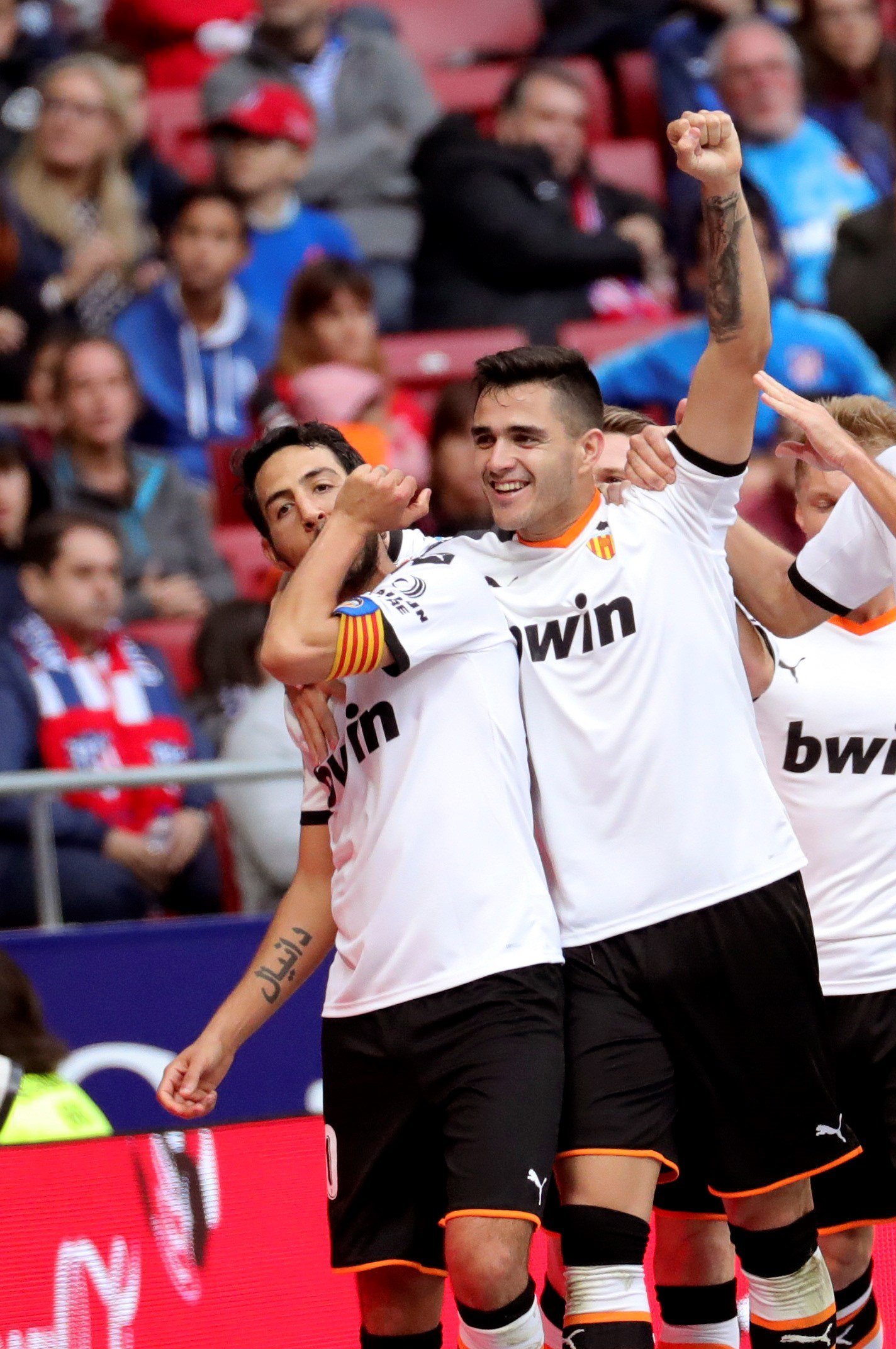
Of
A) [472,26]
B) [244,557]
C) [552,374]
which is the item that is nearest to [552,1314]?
[552,374]

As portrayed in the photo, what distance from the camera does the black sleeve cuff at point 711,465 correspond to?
3.75 meters

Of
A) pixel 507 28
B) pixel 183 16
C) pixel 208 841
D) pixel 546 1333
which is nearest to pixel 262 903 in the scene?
pixel 208 841

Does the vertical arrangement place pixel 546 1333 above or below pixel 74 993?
below

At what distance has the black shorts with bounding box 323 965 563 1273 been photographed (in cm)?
342

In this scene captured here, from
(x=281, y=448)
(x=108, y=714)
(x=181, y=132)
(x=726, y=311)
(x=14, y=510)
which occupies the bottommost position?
(x=108, y=714)

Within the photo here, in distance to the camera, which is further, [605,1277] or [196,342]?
[196,342]

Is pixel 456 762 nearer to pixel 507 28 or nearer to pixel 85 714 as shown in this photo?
pixel 85 714

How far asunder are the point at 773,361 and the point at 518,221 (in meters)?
1.39

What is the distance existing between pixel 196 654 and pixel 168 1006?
1.36m

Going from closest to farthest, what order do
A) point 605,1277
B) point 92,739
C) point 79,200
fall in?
point 605,1277 → point 92,739 → point 79,200

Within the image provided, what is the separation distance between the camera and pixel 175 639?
713cm

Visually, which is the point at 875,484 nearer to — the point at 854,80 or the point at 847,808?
the point at 847,808

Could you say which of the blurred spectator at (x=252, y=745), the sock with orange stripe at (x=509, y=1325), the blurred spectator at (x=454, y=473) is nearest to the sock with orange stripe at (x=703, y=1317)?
the sock with orange stripe at (x=509, y=1325)

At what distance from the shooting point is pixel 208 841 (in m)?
6.04
